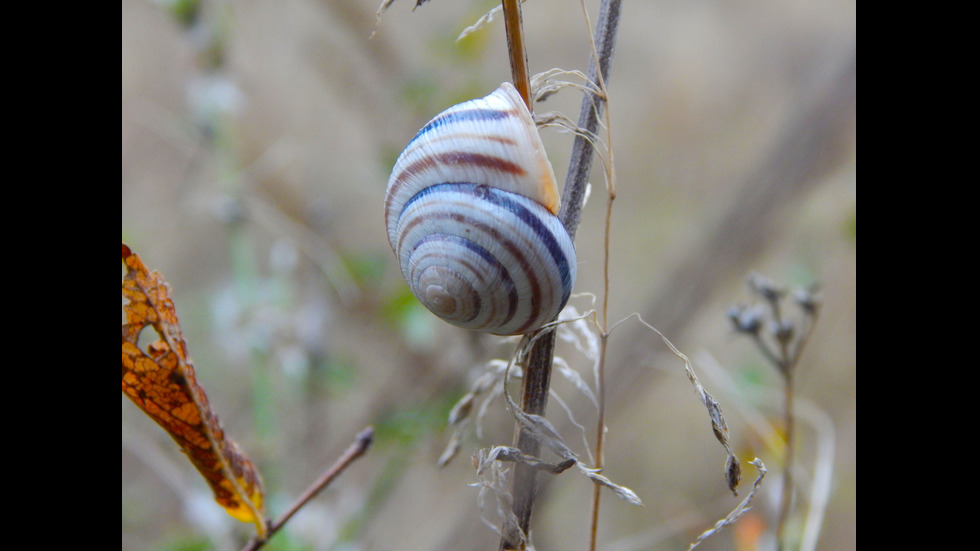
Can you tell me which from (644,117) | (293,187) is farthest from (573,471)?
(644,117)

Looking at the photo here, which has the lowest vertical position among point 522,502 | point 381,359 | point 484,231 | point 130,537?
point 130,537

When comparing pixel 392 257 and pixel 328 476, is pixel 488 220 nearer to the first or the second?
pixel 328 476

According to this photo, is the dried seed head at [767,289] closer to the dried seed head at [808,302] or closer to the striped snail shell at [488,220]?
the dried seed head at [808,302]

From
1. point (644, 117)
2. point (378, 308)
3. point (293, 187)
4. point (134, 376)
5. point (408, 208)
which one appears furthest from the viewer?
point (644, 117)

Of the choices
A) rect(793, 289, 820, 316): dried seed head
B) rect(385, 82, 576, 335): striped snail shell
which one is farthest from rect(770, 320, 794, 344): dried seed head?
rect(385, 82, 576, 335): striped snail shell

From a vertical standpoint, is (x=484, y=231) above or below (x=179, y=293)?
below

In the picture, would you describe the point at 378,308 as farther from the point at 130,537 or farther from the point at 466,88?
Result: the point at 130,537

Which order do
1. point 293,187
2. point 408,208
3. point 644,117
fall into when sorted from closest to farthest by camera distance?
point 408,208
point 293,187
point 644,117
